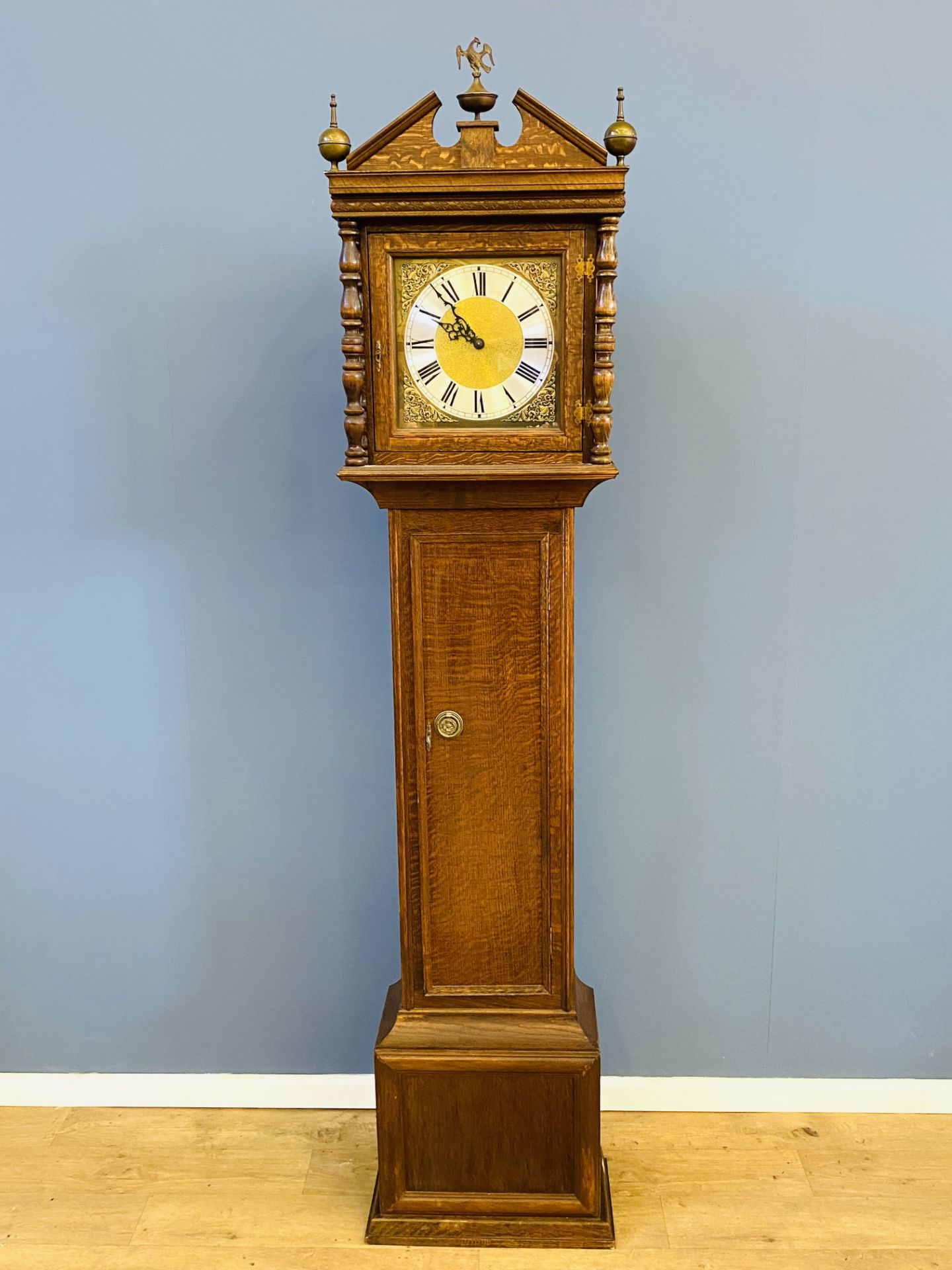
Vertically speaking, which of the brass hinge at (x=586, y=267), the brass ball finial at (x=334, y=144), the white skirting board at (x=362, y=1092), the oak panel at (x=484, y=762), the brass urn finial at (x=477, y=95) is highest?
the brass urn finial at (x=477, y=95)

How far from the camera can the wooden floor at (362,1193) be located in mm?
1913

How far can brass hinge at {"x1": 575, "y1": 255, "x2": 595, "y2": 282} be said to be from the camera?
164cm

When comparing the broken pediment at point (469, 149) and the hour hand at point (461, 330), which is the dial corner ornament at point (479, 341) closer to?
the hour hand at point (461, 330)

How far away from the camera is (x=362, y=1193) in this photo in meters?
2.07

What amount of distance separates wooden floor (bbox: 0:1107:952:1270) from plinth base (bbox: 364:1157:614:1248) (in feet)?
0.07

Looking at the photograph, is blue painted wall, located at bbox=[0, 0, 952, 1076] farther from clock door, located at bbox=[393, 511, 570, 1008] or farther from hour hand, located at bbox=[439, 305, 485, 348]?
hour hand, located at bbox=[439, 305, 485, 348]

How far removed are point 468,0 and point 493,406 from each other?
33.4 inches

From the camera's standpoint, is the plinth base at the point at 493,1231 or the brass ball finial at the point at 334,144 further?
the plinth base at the point at 493,1231

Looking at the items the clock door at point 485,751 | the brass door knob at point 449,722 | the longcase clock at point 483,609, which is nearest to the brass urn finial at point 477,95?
the longcase clock at point 483,609

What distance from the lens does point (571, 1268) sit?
74.0 inches

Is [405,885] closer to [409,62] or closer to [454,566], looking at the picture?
[454,566]

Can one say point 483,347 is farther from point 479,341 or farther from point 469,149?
point 469,149

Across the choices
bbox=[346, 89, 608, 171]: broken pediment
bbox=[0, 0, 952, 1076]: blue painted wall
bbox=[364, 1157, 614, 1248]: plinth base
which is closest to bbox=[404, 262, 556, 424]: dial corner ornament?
bbox=[346, 89, 608, 171]: broken pediment

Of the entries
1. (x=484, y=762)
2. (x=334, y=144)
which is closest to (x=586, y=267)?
(x=334, y=144)
